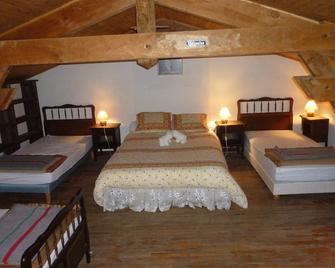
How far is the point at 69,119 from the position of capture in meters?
6.65

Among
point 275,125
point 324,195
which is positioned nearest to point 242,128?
point 275,125

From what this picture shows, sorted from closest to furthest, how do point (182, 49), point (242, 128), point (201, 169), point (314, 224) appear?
point (182, 49) < point (314, 224) < point (201, 169) < point (242, 128)

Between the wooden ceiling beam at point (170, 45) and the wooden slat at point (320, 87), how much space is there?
39cm

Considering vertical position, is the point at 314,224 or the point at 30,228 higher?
the point at 30,228

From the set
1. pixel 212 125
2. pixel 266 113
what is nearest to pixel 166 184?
pixel 212 125

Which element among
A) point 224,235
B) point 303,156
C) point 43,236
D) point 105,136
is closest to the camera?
point 43,236

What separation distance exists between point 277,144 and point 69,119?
169 inches

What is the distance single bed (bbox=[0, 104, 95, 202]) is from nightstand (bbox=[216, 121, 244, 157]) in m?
2.69

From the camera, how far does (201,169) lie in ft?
13.5

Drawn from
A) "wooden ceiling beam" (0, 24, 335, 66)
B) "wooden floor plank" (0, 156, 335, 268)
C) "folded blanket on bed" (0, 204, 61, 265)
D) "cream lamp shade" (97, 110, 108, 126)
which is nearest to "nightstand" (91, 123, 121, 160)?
"cream lamp shade" (97, 110, 108, 126)

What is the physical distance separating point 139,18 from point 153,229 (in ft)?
8.45

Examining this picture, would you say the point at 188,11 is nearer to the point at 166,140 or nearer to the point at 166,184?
the point at 166,140

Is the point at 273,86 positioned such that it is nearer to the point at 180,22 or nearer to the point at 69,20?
the point at 180,22

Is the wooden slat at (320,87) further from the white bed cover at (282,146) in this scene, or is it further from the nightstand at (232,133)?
the nightstand at (232,133)
